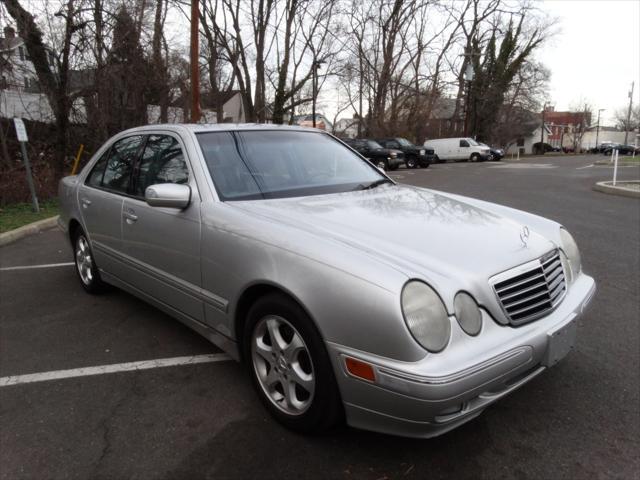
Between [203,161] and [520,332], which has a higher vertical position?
[203,161]

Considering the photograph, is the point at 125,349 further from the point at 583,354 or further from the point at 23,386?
the point at 583,354

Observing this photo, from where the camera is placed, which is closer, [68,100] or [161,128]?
[161,128]

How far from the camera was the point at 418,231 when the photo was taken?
2471 mm

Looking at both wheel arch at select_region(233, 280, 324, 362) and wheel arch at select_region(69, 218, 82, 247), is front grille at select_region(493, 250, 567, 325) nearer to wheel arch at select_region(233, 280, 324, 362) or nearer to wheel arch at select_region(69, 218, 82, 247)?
wheel arch at select_region(233, 280, 324, 362)

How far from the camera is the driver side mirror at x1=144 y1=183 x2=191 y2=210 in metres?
2.80

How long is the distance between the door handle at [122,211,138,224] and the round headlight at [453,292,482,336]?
2364mm

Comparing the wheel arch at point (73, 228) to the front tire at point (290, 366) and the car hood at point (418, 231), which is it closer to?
the car hood at point (418, 231)

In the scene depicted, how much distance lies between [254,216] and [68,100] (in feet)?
37.4

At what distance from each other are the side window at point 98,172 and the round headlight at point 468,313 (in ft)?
11.0

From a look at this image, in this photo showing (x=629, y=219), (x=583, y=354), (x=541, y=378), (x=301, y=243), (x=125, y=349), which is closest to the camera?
(x=301, y=243)

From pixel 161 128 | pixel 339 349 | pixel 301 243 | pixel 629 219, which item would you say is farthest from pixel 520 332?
pixel 629 219

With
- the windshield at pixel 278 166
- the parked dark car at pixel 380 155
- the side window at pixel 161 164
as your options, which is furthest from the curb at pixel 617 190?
the parked dark car at pixel 380 155

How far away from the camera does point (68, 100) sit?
1183 centimetres

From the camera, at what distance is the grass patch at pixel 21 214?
312 inches
